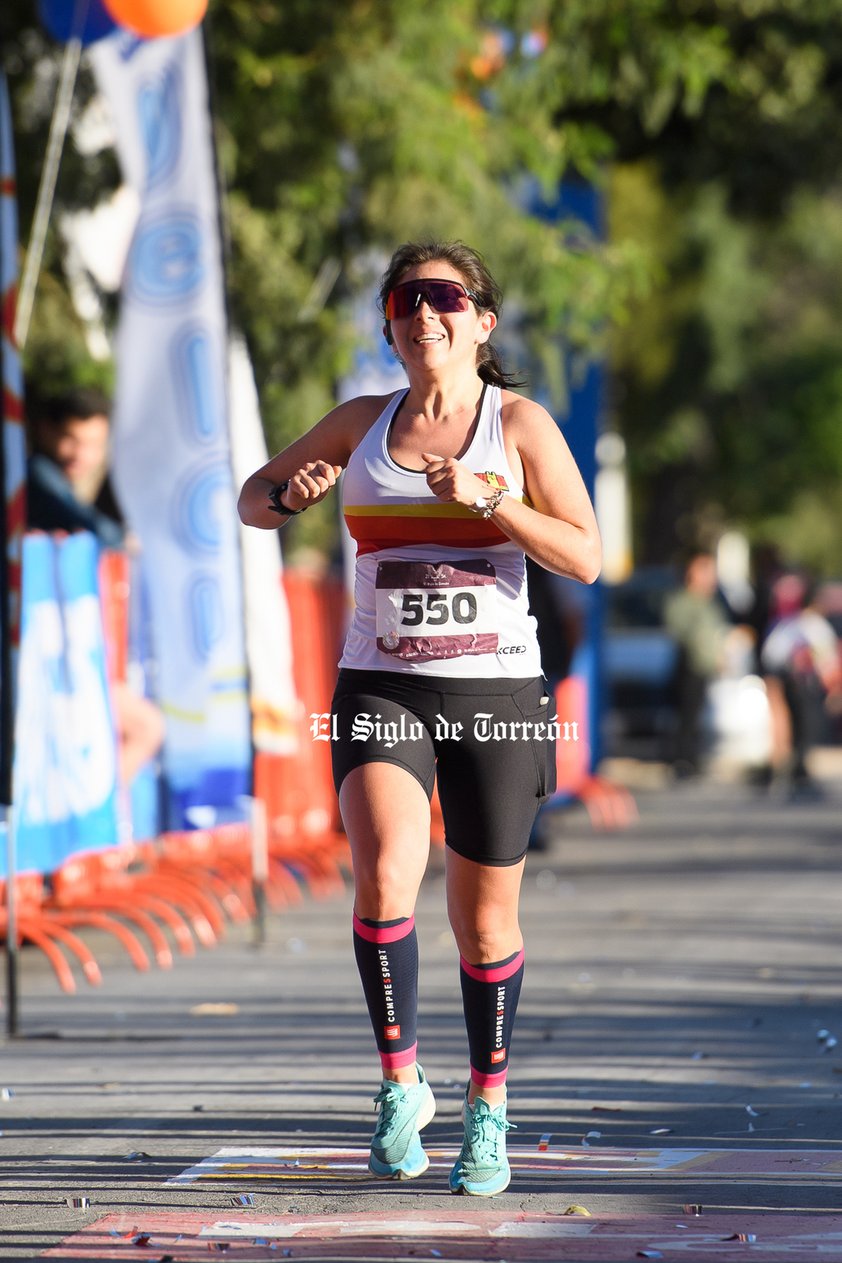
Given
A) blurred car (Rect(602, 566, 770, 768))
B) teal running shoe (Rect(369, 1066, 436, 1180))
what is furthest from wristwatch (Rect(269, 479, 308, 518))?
blurred car (Rect(602, 566, 770, 768))

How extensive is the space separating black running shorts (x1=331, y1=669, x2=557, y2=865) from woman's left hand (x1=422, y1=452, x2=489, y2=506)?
0.47m

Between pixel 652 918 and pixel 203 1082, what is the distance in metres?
4.13

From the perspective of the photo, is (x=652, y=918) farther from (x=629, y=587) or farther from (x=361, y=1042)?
(x=629, y=587)

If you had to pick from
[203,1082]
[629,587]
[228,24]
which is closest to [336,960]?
[203,1082]

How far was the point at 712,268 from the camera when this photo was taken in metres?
36.9

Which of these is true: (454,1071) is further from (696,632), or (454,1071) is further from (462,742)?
(696,632)

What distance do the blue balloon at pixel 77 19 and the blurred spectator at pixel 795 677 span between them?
1064 centimetres

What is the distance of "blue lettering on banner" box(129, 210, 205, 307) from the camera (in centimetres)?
920

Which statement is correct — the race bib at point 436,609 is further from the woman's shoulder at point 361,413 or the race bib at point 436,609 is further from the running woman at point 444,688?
the woman's shoulder at point 361,413

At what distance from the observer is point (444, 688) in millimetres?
4898

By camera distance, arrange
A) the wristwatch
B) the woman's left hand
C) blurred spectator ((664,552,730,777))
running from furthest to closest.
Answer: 1. blurred spectator ((664,552,730,777))
2. the wristwatch
3. the woman's left hand

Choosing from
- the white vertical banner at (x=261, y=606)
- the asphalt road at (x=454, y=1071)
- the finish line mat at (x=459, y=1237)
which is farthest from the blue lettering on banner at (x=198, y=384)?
the finish line mat at (x=459, y=1237)

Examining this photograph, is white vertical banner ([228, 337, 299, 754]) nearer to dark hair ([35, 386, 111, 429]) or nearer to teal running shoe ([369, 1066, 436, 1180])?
dark hair ([35, 386, 111, 429])

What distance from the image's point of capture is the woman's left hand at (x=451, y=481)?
4.63 metres
